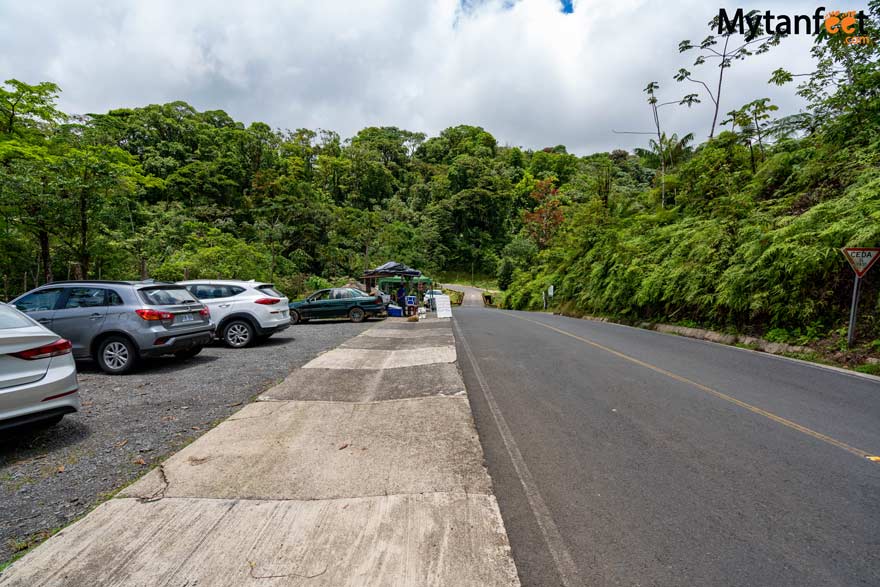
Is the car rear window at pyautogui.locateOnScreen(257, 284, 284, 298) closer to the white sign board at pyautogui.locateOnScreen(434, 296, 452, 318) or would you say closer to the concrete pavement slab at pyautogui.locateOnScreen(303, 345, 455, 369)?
the concrete pavement slab at pyautogui.locateOnScreen(303, 345, 455, 369)

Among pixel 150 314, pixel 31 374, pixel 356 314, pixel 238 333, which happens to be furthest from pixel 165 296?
pixel 356 314

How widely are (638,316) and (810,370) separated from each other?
9.69m

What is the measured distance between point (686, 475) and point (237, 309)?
1003cm

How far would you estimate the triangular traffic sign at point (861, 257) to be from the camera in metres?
7.85

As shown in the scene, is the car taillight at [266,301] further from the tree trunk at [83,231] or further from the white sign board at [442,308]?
the white sign board at [442,308]

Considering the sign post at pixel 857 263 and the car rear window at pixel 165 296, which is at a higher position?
the sign post at pixel 857 263

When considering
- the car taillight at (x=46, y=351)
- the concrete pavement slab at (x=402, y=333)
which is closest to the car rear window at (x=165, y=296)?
the car taillight at (x=46, y=351)

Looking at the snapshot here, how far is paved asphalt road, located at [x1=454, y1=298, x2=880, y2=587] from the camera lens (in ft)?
7.89

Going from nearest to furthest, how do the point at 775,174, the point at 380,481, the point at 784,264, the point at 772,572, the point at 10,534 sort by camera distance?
the point at 772,572 < the point at 10,534 < the point at 380,481 < the point at 784,264 < the point at 775,174

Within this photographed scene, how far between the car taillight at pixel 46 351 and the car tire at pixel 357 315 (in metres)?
12.8

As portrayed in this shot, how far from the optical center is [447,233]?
71062 mm

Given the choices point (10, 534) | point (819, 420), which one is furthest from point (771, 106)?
point (10, 534)

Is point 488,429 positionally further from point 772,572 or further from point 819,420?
point 819,420

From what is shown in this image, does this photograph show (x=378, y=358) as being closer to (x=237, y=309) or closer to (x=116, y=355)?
(x=237, y=309)
